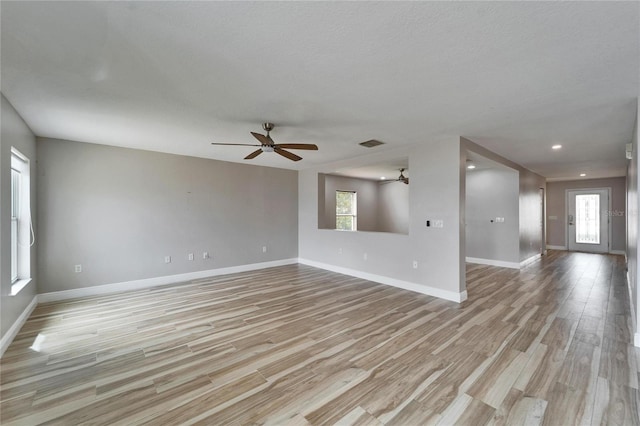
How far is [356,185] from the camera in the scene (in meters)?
9.29

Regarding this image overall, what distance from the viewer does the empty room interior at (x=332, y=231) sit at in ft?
5.68

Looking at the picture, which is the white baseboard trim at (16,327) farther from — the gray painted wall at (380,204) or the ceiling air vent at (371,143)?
the gray painted wall at (380,204)

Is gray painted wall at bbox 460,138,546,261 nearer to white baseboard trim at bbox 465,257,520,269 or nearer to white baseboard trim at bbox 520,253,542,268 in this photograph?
white baseboard trim at bbox 520,253,542,268

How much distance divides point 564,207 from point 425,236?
26.7ft

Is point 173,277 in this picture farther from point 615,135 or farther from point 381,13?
point 615,135

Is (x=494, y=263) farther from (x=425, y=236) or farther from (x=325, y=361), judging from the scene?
(x=325, y=361)

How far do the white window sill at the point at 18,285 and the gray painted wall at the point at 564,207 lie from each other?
43.4 ft

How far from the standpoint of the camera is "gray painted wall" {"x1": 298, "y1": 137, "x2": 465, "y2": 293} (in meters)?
4.07

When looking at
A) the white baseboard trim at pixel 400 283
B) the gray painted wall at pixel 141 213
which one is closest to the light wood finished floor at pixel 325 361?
the white baseboard trim at pixel 400 283

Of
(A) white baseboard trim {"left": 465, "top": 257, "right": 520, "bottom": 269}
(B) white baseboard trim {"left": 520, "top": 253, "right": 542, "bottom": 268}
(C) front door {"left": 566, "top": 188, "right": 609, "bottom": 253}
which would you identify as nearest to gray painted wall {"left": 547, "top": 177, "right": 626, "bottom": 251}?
(C) front door {"left": 566, "top": 188, "right": 609, "bottom": 253}

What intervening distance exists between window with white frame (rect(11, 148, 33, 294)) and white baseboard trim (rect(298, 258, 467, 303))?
16.4ft

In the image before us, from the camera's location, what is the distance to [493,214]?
6.63 metres

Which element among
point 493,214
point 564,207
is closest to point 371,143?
point 493,214

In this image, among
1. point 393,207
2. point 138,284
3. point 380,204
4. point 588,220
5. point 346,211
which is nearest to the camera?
point 138,284
